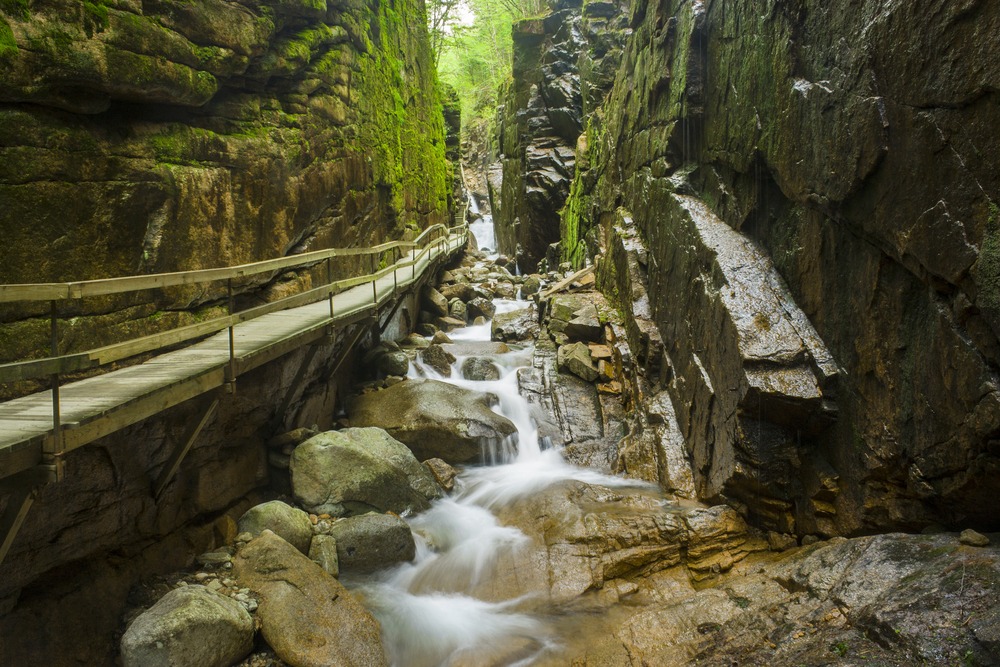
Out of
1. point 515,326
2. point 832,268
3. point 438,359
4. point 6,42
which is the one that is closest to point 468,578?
point 832,268

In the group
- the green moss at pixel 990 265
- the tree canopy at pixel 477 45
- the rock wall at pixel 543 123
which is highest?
the tree canopy at pixel 477 45

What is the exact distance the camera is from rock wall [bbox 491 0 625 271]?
75.1 feet

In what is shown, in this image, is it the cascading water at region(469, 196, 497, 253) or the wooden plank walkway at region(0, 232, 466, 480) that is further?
the cascading water at region(469, 196, 497, 253)

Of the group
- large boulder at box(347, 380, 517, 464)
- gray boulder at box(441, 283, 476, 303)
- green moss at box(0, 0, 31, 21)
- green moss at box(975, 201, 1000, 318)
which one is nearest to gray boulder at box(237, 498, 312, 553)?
large boulder at box(347, 380, 517, 464)

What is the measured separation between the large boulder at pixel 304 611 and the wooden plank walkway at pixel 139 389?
5.71ft

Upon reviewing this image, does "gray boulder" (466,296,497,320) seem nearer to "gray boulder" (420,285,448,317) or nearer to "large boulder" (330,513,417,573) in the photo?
"gray boulder" (420,285,448,317)

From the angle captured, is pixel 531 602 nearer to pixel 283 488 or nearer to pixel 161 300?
pixel 283 488

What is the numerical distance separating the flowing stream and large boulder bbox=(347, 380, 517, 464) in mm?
298

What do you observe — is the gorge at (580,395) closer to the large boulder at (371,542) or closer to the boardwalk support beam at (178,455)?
the large boulder at (371,542)

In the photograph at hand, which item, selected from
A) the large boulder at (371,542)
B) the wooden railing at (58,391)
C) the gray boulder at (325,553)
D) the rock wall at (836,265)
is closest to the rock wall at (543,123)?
the rock wall at (836,265)

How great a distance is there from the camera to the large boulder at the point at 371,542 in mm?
6145

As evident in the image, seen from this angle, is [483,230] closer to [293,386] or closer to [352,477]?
[293,386]

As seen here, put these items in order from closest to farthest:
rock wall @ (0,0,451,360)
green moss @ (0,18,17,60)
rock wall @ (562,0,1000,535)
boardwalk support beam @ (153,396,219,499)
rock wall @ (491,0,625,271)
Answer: rock wall @ (562,0,1000,535) < green moss @ (0,18,17,60) < rock wall @ (0,0,451,360) < boardwalk support beam @ (153,396,219,499) < rock wall @ (491,0,625,271)

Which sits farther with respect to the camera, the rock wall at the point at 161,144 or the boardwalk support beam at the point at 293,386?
the boardwalk support beam at the point at 293,386
